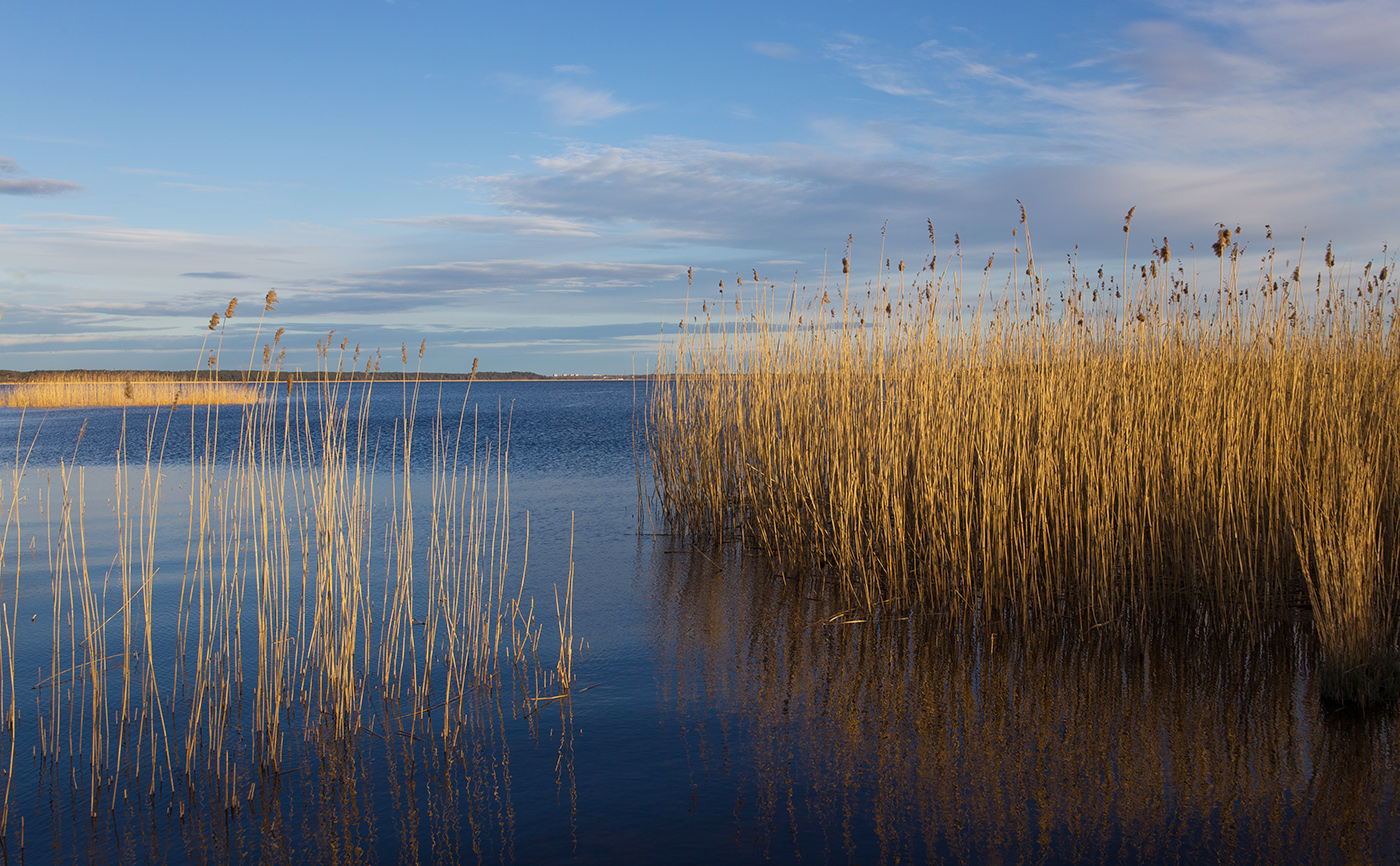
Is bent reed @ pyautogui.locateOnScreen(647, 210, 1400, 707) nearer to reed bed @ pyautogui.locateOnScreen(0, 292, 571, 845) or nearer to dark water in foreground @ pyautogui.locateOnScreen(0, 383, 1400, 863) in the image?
dark water in foreground @ pyautogui.locateOnScreen(0, 383, 1400, 863)

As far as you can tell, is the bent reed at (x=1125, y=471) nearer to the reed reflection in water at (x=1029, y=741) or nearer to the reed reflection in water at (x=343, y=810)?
the reed reflection in water at (x=1029, y=741)

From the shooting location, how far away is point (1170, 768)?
2.80 metres

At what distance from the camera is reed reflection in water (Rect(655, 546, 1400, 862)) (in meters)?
2.46

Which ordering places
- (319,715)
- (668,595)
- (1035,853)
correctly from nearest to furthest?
(1035,853) < (319,715) < (668,595)

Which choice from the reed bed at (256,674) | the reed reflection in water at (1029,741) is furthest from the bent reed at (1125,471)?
the reed bed at (256,674)

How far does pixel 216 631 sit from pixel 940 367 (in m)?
4.25

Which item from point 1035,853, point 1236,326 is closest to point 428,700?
point 1035,853

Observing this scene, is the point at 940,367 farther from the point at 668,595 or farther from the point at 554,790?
the point at 554,790

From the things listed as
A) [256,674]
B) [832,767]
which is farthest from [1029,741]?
[256,674]

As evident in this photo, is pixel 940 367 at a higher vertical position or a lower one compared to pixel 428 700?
higher

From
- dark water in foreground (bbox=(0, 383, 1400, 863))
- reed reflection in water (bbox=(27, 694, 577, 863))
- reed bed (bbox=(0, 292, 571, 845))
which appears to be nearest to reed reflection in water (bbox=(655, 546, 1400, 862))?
dark water in foreground (bbox=(0, 383, 1400, 863))

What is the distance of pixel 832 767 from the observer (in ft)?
9.50

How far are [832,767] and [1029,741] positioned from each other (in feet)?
2.44

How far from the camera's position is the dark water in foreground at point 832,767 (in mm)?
2469
